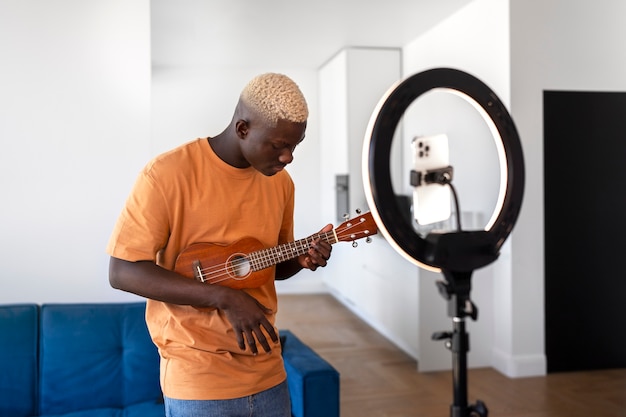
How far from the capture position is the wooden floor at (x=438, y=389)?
3684 mm

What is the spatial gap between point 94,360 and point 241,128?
70.6 inches

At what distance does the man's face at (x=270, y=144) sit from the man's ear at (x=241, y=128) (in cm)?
1

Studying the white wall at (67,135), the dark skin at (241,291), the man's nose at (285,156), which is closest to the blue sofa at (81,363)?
the white wall at (67,135)

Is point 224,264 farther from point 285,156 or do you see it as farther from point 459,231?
point 459,231

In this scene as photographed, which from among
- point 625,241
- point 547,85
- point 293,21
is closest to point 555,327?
point 625,241

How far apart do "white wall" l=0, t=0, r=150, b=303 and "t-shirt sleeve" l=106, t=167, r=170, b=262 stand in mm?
2017

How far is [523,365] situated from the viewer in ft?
14.3

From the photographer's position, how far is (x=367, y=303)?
605cm

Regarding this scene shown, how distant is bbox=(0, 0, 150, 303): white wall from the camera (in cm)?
303

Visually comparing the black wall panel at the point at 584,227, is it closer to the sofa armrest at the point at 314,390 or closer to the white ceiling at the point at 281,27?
the white ceiling at the point at 281,27

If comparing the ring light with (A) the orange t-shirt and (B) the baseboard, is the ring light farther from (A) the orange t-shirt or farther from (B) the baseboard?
(B) the baseboard

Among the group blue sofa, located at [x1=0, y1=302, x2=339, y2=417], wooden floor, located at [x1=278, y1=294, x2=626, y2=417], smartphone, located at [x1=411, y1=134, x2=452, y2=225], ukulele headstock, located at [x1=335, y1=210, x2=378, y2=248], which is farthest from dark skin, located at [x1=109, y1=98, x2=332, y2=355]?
wooden floor, located at [x1=278, y1=294, x2=626, y2=417]

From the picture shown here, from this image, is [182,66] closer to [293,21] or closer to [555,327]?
[293,21]

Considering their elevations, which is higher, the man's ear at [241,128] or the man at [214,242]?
the man's ear at [241,128]
